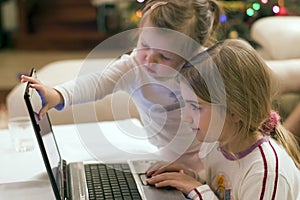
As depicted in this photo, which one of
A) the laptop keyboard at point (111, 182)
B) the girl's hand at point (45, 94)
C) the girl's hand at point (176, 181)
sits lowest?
the laptop keyboard at point (111, 182)

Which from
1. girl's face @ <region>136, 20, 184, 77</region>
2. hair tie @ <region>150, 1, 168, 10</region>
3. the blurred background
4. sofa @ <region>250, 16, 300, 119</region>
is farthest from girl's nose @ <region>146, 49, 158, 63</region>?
the blurred background

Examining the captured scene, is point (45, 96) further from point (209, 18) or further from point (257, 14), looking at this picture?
point (257, 14)

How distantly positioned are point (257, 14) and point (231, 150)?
2.06 metres

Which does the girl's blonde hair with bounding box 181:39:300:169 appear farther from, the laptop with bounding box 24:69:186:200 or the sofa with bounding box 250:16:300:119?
the sofa with bounding box 250:16:300:119

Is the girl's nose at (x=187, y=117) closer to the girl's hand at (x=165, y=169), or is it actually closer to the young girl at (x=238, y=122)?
the young girl at (x=238, y=122)

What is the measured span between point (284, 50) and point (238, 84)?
4.73ft

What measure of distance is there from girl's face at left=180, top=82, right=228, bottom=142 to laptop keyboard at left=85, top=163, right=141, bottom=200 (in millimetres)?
189

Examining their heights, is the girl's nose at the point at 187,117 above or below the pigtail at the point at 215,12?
below

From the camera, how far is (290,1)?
3293mm

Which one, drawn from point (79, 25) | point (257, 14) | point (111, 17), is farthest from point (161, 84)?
point (79, 25)

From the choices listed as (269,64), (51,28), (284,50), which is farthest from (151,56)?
(51,28)

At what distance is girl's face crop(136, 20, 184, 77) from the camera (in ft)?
4.33

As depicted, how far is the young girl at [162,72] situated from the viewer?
1326 millimetres

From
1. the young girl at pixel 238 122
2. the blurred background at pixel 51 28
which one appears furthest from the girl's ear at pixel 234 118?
the blurred background at pixel 51 28
